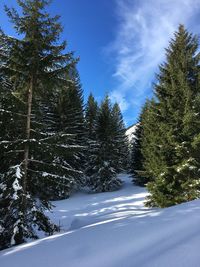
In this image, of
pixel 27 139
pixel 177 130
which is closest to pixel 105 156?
pixel 177 130

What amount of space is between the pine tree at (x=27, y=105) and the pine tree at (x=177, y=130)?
21.4 ft

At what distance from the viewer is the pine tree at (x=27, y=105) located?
30.3ft

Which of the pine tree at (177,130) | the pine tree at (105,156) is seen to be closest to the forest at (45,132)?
the pine tree at (177,130)

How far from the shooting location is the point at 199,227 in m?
4.80

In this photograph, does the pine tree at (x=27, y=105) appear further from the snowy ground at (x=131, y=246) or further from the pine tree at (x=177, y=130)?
the pine tree at (x=177, y=130)

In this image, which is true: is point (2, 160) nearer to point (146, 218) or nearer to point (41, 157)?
point (41, 157)

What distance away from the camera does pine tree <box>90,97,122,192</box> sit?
97.6 feet

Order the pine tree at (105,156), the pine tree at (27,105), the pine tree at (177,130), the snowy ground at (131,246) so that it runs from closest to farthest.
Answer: the snowy ground at (131,246), the pine tree at (27,105), the pine tree at (177,130), the pine tree at (105,156)

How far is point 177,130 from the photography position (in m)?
14.7

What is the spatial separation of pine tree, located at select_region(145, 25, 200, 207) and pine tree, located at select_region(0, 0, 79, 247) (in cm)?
652

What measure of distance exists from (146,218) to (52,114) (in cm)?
2476

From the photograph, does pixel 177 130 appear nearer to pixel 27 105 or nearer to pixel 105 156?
pixel 27 105

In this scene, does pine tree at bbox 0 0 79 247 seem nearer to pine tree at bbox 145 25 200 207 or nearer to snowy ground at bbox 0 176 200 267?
snowy ground at bbox 0 176 200 267

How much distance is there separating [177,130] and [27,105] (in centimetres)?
842
